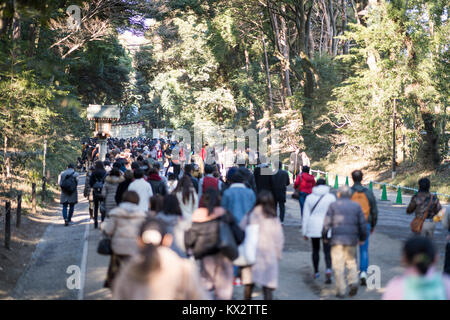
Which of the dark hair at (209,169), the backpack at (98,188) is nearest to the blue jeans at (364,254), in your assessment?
the dark hair at (209,169)

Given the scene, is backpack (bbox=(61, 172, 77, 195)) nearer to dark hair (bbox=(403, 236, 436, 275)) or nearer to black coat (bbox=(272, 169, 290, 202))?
black coat (bbox=(272, 169, 290, 202))

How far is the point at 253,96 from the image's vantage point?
5028 centimetres

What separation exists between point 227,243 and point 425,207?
4181 mm

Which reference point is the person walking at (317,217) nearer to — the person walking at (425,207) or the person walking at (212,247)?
the person walking at (425,207)

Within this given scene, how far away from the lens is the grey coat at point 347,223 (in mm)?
8844

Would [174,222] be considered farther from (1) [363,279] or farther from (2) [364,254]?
(1) [363,279]

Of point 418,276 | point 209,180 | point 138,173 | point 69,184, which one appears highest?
point 138,173

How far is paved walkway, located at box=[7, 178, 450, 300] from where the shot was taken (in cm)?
971

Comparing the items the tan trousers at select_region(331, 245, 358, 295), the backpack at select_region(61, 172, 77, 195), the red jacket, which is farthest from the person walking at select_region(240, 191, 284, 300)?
the backpack at select_region(61, 172, 77, 195)

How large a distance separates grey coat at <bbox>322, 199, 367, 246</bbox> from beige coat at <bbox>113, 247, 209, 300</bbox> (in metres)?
4.61

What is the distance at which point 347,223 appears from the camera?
8.87 m

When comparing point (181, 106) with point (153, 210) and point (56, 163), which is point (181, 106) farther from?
point (153, 210)

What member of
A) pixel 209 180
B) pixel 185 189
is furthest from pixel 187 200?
pixel 209 180

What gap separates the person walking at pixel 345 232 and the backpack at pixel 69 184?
9.19 meters
